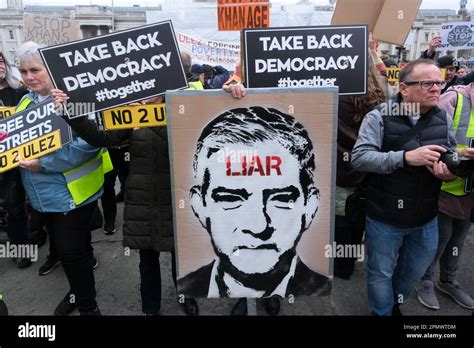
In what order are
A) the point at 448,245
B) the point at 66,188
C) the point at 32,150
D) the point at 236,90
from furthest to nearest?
the point at 448,245, the point at 66,188, the point at 32,150, the point at 236,90

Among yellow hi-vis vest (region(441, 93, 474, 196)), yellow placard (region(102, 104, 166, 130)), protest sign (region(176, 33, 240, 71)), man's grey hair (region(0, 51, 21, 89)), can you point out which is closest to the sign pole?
yellow placard (region(102, 104, 166, 130))

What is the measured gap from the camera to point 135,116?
6.83ft

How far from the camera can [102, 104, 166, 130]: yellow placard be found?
2.06 metres

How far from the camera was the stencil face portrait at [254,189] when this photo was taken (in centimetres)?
184

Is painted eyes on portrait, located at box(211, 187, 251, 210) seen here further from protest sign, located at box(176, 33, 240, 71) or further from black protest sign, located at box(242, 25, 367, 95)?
protest sign, located at box(176, 33, 240, 71)

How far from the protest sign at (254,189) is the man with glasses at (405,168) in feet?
1.51

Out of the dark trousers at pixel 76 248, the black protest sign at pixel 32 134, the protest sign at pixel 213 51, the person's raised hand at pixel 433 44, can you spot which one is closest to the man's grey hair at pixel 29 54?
the black protest sign at pixel 32 134

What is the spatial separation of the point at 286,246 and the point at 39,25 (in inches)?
215

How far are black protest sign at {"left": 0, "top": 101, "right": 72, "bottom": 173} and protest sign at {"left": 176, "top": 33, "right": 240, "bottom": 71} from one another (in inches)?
316

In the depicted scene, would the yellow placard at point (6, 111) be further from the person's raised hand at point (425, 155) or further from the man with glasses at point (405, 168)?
the person's raised hand at point (425, 155)

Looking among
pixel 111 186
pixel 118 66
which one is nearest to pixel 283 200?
pixel 118 66

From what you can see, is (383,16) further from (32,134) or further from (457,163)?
(32,134)

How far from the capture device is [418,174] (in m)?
2.16

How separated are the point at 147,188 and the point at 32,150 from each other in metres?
0.81
